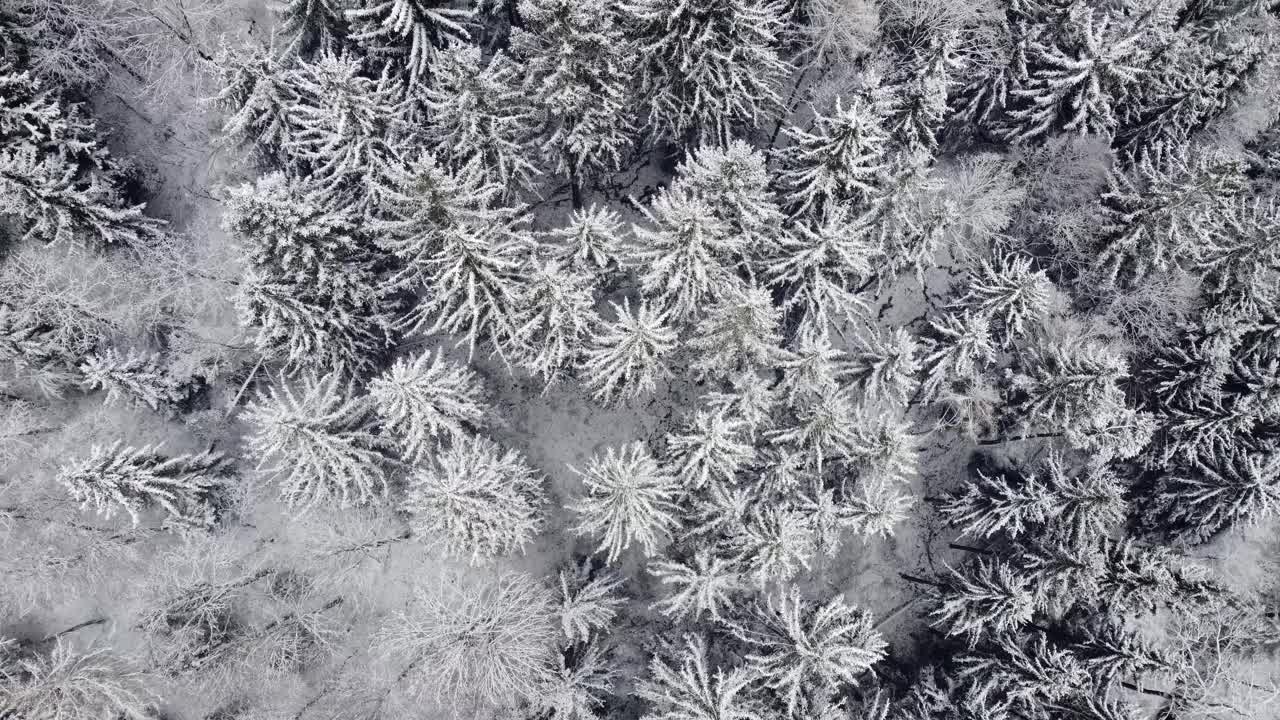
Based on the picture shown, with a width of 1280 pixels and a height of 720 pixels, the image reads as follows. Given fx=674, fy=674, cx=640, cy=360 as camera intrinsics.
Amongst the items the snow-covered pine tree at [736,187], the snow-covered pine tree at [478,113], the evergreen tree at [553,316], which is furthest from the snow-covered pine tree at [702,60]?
the evergreen tree at [553,316]

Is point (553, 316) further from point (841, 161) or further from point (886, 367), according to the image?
point (886, 367)

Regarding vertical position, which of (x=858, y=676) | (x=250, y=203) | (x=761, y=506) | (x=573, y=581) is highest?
(x=250, y=203)

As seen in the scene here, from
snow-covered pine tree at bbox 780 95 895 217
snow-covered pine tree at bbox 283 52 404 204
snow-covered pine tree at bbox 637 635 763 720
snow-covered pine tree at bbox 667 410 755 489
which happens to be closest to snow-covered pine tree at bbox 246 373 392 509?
snow-covered pine tree at bbox 283 52 404 204

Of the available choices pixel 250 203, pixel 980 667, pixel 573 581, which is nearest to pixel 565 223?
pixel 250 203

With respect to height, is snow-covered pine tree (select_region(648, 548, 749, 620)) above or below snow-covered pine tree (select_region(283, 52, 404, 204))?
below

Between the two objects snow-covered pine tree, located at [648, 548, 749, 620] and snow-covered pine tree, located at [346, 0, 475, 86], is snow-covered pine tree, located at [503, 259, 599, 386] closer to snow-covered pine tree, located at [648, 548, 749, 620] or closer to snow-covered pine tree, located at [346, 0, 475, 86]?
snow-covered pine tree, located at [648, 548, 749, 620]

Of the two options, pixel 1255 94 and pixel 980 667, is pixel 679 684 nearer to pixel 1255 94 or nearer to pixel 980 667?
pixel 980 667
